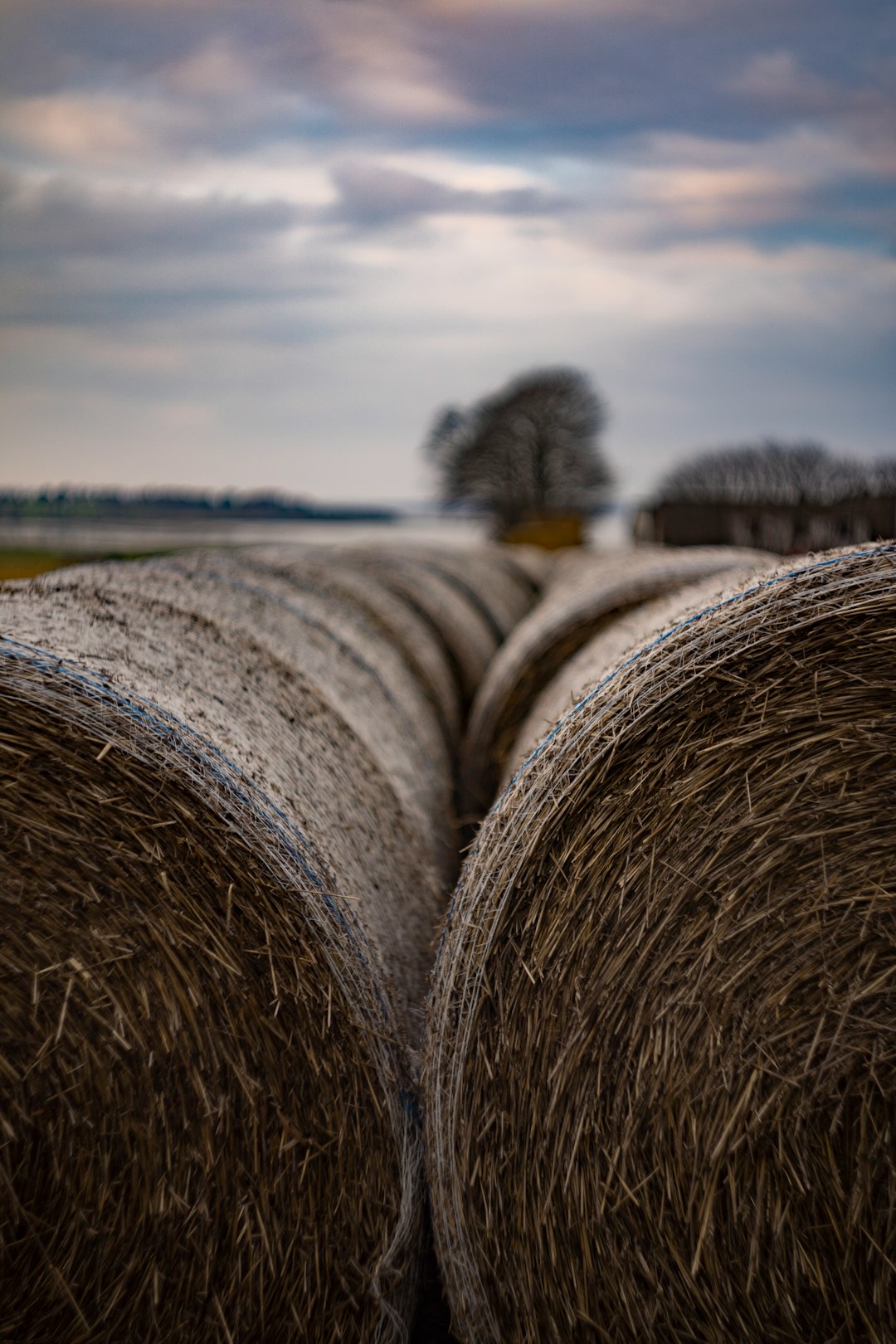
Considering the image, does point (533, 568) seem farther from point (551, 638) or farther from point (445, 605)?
point (551, 638)

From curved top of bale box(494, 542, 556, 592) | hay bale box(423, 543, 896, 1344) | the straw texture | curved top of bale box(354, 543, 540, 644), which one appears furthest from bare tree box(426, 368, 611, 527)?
hay bale box(423, 543, 896, 1344)

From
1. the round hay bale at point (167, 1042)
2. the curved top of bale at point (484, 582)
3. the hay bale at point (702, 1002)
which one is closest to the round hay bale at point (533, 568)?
the curved top of bale at point (484, 582)

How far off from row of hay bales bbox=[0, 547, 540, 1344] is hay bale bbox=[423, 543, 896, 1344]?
10.2 inches

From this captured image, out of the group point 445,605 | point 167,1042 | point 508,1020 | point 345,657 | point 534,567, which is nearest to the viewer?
point 167,1042

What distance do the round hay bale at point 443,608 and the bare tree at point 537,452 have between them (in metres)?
26.2

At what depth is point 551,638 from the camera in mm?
4770

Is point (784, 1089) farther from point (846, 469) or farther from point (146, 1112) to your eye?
point (846, 469)

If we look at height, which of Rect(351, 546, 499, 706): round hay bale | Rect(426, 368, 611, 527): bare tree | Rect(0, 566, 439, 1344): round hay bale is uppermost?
Rect(426, 368, 611, 527): bare tree

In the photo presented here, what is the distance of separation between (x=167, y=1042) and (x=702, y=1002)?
3.49 feet

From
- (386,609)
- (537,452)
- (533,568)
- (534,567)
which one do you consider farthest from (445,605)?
(537,452)

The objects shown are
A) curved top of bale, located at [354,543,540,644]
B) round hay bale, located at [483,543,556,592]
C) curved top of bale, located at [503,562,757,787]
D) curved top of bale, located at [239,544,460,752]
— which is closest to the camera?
curved top of bale, located at [503,562,757,787]

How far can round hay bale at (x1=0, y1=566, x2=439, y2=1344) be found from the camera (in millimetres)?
2098

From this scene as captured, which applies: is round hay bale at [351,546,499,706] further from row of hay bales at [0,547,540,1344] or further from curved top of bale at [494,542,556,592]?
curved top of bale at [494,542,556,592]

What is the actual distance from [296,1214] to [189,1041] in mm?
434
